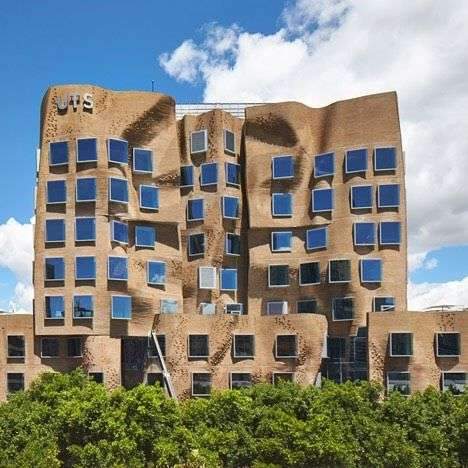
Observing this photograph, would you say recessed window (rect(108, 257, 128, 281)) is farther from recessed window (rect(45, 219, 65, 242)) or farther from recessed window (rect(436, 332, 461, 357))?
recessed window (rect(436, 332, 461, 357))

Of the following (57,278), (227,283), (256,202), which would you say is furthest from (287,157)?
(57,278)

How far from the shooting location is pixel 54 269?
4694cm

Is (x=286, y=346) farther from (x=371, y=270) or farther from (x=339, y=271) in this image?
(x=371, y=270)

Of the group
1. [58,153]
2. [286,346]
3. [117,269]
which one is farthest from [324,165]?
[58,153]

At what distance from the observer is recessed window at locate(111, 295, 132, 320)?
4633cm

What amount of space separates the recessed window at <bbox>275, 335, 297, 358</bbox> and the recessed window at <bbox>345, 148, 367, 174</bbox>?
524 inches

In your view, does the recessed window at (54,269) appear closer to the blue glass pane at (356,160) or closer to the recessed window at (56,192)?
the recessed window at (56,192)

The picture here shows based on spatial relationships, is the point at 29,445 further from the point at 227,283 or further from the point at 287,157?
the point at 287,157

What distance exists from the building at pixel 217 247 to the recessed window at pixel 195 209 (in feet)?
0.63

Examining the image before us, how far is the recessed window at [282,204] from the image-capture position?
169 feet

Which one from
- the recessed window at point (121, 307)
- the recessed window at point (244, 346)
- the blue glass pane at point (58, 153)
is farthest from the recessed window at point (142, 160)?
the recessed window at point (244, 346)

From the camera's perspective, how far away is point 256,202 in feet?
170

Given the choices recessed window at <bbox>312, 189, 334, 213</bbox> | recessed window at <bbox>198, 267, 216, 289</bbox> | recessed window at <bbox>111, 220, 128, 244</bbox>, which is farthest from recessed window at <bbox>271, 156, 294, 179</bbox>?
recessed window at <bbox>111, 220, 128, 244</bbox>

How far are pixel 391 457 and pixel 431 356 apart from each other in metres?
10.8
